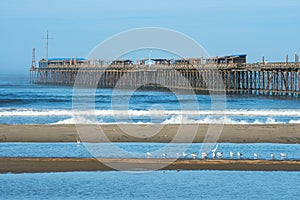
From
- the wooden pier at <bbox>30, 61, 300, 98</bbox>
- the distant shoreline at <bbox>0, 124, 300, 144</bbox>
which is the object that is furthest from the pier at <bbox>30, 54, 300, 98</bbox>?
the distant shoreline at <bbox>0, 124, 300, 144</bbox>

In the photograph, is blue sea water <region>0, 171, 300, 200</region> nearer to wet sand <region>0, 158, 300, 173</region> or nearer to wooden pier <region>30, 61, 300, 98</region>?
wet sand <region>0, 158, 300, 173</region>

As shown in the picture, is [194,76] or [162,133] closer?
[162,133]

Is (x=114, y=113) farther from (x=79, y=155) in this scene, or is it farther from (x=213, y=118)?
(x=79, y=155)

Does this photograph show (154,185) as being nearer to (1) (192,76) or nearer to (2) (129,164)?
(2) (129,164)

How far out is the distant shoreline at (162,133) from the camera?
22.0 meters

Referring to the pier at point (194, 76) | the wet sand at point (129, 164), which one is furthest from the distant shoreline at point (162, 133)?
the pier at point (194, 76)

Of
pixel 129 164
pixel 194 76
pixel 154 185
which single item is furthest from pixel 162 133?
pixel 194 76

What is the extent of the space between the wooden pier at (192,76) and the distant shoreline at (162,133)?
22.4 meters

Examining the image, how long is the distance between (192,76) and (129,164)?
171 ft

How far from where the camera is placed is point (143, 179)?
14477 mm

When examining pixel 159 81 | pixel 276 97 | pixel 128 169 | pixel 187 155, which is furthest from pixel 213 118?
pixel 159 81

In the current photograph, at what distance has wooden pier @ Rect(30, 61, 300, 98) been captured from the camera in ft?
174

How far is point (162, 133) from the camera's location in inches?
931

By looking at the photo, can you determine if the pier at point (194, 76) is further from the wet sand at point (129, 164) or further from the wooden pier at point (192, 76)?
the wet sand at point (129, 164)
